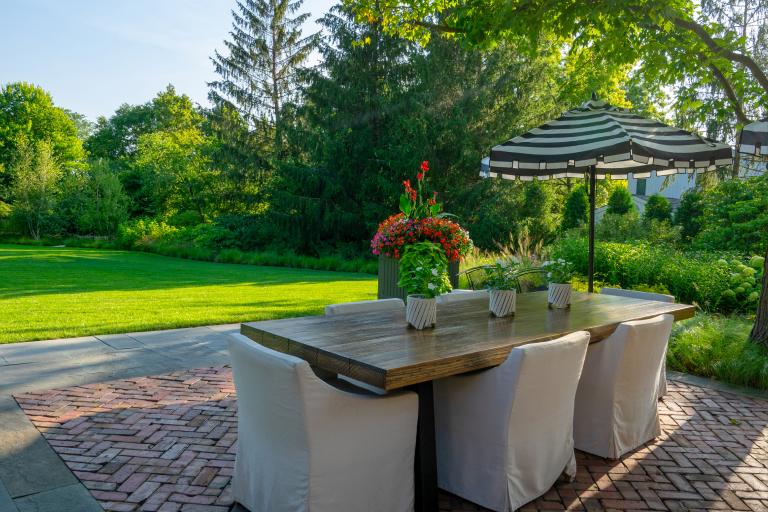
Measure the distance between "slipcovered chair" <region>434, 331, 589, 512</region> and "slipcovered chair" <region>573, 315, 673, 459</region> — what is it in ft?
1.67

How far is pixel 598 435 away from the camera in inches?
124

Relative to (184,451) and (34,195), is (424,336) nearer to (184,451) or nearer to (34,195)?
(184,451)

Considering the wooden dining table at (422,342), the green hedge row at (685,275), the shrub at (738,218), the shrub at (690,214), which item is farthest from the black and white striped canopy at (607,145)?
the shrub at (690,214)

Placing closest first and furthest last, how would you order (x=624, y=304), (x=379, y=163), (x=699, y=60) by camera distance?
(x=624, y=304)
(x=699, y=60)
(x=379, y=163)

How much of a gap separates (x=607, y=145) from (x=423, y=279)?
2626 mm

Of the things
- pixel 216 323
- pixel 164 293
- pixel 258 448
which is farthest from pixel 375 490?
pixel 164 293

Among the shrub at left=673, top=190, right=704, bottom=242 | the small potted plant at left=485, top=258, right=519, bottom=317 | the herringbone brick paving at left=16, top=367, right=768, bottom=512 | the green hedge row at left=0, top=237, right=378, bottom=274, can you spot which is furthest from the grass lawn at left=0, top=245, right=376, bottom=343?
the shrub at left=673, top=190, right=704, bottom=242

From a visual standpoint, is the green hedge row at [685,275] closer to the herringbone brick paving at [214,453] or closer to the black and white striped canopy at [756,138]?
the black and white striped canopy at [756,138]

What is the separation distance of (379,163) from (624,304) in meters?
16.2

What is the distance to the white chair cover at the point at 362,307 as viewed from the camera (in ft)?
11.4

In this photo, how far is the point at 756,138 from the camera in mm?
4590

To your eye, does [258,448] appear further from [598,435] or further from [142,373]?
[142,373]

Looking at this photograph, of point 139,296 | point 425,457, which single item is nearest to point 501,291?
point 425,457

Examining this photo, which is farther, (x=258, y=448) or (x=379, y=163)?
(x=379, y=163)
